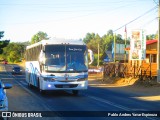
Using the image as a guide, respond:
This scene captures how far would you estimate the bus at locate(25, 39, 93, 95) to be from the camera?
19.7 m

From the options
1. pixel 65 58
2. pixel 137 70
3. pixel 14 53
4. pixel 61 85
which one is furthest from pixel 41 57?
pixel 14 53

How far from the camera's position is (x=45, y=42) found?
2047 centimetres

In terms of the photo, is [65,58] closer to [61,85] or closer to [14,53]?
[61,85]

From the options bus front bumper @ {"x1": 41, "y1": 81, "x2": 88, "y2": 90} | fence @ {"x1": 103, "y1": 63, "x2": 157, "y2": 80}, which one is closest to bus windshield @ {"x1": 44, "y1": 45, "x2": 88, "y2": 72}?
bus front bumper @ {"x1": 41, "y1": 81, "x2": 88, "y2": 90}

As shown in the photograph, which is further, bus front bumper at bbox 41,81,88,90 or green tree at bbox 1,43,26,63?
green tree at bbox 1,43,26,63

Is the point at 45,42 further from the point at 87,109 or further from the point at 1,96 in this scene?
the point at 1,96

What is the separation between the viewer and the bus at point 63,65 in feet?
64.5

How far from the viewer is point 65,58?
20047 millimetres

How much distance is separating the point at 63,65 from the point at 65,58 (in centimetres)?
46

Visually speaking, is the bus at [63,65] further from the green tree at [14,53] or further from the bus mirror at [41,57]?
the green tree at [14,53]

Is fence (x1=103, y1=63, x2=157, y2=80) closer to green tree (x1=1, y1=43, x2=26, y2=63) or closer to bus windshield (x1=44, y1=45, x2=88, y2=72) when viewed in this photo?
bus windshield (x1=44, y1=45, x2=88, y2=72)

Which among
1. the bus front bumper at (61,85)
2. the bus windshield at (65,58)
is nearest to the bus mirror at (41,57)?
the bus windshield at (65,58)

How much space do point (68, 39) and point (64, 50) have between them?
3.88 feet

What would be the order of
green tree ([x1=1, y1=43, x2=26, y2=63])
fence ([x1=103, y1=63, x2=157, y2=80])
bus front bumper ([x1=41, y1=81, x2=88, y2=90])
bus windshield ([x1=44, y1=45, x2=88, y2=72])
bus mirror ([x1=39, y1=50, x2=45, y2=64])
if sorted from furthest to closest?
green tree ([x1=1, y1=43, x2=26, y2=63]), fence ([x1=103, y1=63, x2=157, y2=80]), bus mirror ([x1=39, y1=50, x2=45, y2=64]), bus windshield ([x1=44, y1=45, x2=88, y2=72]), bus front bumper ([x1=41, y1=81, x2=88, y2=90])
